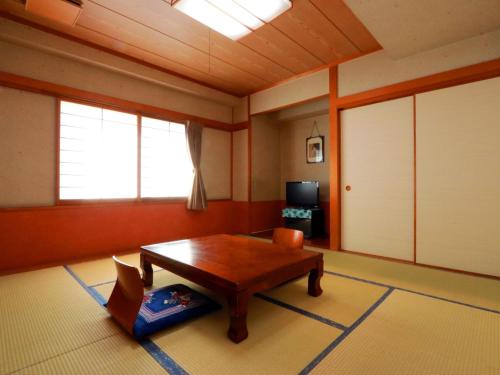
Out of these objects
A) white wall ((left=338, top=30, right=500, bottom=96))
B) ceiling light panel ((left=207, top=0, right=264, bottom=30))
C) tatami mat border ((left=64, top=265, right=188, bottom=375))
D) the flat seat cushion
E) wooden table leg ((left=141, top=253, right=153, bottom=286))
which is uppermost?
ceiling light panel ((left=207, top=0, right=264, bottom=30))

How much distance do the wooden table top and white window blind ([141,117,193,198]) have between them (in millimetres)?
1779

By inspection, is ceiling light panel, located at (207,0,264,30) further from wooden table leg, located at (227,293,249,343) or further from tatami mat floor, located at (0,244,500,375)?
tatami mat floor, located at (0,244,500,375)

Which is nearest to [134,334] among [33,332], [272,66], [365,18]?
[33,332]

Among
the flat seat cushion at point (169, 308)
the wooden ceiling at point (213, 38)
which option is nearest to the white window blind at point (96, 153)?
the wooden ceiling at point (213, 38)

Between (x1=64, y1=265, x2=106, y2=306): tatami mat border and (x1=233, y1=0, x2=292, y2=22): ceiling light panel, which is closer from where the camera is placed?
(x1=64, y1=265, x2=106, y2=306): tatami mat border

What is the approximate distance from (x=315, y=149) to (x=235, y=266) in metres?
3.80

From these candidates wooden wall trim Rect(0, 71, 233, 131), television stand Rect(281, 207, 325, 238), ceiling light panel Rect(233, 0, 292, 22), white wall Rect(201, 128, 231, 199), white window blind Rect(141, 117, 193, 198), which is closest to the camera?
ceiling light panel Rect(233, 0, 292, 22)

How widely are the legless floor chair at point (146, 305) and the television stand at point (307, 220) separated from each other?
9.44ft

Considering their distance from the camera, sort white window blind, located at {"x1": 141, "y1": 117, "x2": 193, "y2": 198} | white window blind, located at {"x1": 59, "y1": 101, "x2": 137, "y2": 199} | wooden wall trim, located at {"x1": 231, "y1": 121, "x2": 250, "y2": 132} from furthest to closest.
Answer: wooden wall trim, located at {"x1": 231, "y1": 121, "x2": 250, "y2": 132}, white window blind, located at {"x1": 141, "y1": 117, "x2": 193, "y2": 198}, white window blind, located at {"x1": 59, "y1": 101, "x2": 137, "y2": 199}

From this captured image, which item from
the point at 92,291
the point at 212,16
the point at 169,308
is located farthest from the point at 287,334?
the point at 212,16

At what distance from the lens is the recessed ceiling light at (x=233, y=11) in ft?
7.49

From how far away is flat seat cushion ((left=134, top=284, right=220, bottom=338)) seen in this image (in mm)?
1612

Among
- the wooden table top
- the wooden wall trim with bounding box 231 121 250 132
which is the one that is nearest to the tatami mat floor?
the wooden table top

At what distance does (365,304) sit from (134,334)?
5.32 feet
